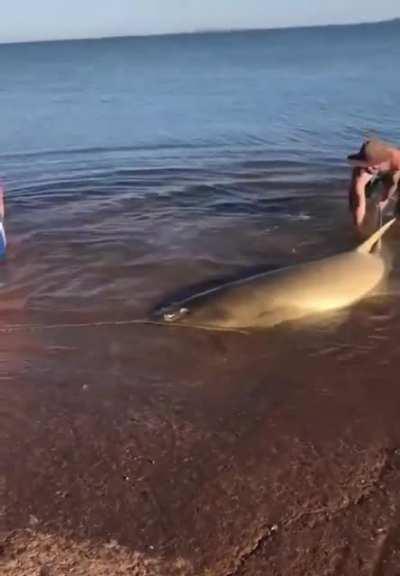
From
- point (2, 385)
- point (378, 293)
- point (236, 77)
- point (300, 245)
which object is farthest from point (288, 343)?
point (236, 77)

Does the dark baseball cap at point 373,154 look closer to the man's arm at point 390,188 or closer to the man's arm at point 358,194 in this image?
the man's arm at point 358,194

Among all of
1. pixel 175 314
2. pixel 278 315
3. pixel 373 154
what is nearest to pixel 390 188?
pixel 373 154

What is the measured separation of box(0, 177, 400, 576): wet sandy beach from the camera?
13.4 ft

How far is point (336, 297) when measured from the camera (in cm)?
727

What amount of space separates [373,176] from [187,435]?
19.7ft

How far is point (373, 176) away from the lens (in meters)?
10.1

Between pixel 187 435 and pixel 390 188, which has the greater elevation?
pixel 390 188

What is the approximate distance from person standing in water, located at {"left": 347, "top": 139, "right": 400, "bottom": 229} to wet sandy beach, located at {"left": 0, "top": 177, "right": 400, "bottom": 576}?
172 centimetres

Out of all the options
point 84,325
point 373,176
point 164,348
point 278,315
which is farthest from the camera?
point 373,176

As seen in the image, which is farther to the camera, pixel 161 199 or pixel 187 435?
pixel 161 199

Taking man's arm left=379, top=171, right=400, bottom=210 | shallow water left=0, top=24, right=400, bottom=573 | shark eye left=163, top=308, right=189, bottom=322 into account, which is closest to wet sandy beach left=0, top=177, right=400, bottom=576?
shallow water left=0, top=24, right=400, bottom=573

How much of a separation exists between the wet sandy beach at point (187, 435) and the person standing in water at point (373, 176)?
172cm

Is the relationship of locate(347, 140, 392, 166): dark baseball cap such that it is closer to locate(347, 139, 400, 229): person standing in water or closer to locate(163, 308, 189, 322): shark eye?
locate(347, 139, 400, 229): person standing in water

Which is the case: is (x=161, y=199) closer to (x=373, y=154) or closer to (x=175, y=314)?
(x=373, y=154)
